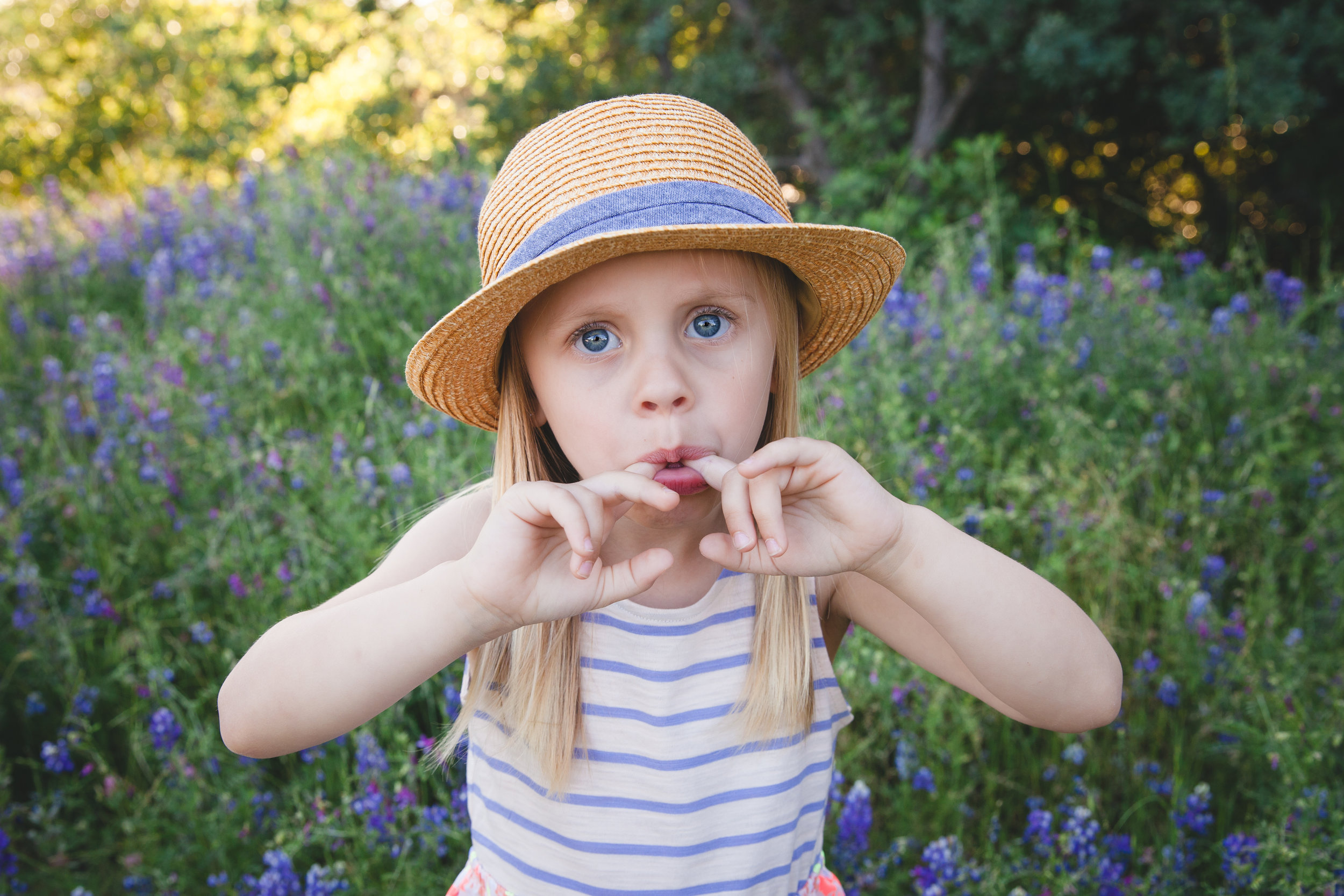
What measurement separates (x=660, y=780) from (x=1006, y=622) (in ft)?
1.99

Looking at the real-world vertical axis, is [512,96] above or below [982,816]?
above

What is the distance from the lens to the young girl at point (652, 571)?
4.13 feet

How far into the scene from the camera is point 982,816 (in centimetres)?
216

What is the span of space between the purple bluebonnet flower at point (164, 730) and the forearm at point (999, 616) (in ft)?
5.73

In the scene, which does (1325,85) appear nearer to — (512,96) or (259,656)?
(512,96)

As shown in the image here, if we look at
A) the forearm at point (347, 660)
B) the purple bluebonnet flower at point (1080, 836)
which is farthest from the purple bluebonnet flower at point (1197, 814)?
the forearm at point (347, 660)

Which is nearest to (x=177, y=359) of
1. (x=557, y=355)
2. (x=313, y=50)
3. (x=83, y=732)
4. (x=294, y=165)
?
(x=83, y=732)

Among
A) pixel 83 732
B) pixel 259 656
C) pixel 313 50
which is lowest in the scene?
pixel 83 732

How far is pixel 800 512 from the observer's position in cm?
134

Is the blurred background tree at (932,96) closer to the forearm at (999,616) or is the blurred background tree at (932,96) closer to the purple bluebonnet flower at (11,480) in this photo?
the purple bluebonnet flower at (11,480)

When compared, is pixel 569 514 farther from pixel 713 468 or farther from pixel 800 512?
pixel 800 512

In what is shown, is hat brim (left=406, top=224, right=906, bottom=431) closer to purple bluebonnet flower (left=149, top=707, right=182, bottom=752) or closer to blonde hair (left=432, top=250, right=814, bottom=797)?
blonde hair (left=432, top=250, right=814, bottom=797)

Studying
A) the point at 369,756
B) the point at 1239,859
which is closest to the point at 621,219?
the point at 369,756

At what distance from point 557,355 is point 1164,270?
5.12m
